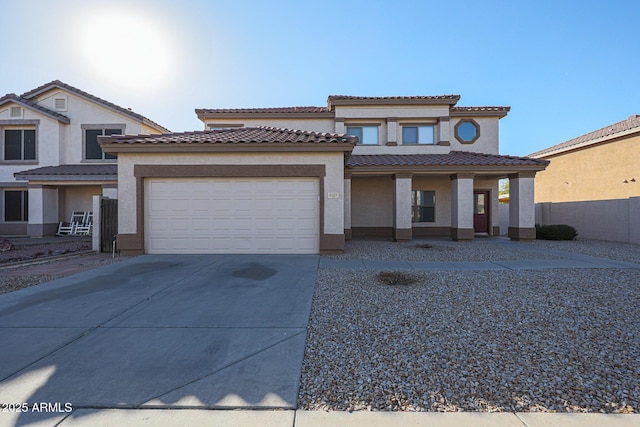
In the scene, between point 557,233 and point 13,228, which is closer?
point 557,233

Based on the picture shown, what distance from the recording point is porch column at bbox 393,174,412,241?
47.3 ft

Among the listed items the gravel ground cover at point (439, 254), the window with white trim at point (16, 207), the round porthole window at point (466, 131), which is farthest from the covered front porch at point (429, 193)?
the window with white trim at point (16, 207)

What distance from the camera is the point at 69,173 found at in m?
16.3

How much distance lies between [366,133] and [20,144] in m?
20.8

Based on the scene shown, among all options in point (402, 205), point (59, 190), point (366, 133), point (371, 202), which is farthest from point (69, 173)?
point (402, 205)

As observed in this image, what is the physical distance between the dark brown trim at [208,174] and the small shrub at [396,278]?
2.97 m

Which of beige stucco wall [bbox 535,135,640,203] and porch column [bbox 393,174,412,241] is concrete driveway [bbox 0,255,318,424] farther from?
beige stucco wall [bbox 535,135,640,203]

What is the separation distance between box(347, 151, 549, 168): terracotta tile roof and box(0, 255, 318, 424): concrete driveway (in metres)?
9.36

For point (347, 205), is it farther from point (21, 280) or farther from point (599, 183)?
point (599, 183)

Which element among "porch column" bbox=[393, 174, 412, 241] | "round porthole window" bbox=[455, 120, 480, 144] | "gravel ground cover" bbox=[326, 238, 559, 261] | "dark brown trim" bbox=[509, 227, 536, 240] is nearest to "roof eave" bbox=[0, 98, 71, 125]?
"gravel ground cover" bbox=[326, 238, 559, 261]

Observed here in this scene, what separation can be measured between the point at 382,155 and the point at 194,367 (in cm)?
1479

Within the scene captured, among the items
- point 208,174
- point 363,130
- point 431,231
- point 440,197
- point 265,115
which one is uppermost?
point 265,115

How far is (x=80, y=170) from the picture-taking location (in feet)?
55.8

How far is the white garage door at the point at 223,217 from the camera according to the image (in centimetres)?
1023
